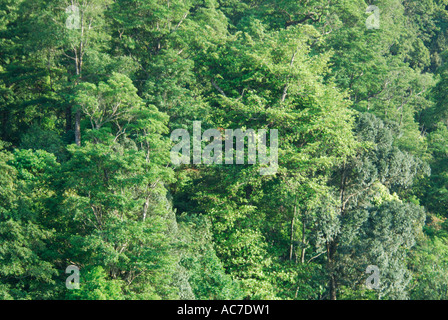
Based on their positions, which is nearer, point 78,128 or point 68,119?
point 78,128

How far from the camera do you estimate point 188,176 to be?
Result: 23891 millimetres

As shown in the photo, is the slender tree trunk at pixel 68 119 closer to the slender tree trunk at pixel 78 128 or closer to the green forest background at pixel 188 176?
the green forest background at pixel 188 176

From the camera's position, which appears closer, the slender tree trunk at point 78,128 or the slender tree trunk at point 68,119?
the slender tree trunk at point 78,128

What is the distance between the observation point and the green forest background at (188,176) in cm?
1711

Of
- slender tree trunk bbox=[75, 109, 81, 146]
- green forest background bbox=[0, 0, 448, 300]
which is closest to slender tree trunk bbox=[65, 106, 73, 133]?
green forest background bbox=[0, 0, 448, 300]

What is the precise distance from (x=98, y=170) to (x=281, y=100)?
9.37 metres

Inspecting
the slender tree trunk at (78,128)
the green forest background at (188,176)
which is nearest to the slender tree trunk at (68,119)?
the green forest background at (188,176)

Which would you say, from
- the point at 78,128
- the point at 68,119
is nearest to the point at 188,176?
the point at 78,128

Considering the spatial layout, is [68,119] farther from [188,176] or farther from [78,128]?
[188,176]

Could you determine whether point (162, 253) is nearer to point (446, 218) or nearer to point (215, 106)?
point (215, 106)

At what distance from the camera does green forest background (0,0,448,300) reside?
17109mm

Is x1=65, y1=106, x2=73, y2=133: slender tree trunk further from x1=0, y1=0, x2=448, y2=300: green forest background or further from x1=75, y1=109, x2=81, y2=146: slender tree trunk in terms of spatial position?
x1=75, y1=109, x2=81, y2=146: slender tree trunk

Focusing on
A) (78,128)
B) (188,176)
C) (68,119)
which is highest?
(68,119)

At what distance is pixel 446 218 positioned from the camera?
2814cm
